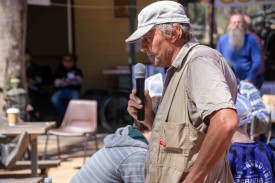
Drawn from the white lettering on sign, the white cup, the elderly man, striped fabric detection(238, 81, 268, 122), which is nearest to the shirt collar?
the elderly man

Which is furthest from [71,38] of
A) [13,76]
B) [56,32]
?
[13,76]

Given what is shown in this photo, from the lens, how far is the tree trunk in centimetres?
681

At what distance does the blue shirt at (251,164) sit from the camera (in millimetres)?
2891

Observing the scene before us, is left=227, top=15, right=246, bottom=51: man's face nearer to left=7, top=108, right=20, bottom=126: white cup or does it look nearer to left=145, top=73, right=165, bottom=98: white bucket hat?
left=145, top=73, right=165, bottom=98: white bucket hat

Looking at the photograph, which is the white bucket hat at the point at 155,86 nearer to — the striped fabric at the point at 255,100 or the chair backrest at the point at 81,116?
the striped fabric at the point at 255,100

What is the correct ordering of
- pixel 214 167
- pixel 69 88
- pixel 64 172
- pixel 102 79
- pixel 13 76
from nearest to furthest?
pixel 214 167 < pixel 64 172 < pixel 13 76 < pixel 69 88 < pixel 102 79

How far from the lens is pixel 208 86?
5.77ft

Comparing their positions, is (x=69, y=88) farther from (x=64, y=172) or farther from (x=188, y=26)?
(x=188, y=26)

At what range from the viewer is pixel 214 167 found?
1956 millimetres

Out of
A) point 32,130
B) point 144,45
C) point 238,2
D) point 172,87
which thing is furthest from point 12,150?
point 238,2

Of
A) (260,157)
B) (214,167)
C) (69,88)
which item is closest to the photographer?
(214,167)

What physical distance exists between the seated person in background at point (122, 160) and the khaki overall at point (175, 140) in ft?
3.08

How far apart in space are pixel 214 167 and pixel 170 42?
1.74 feet

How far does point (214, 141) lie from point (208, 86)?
0.64 feet
